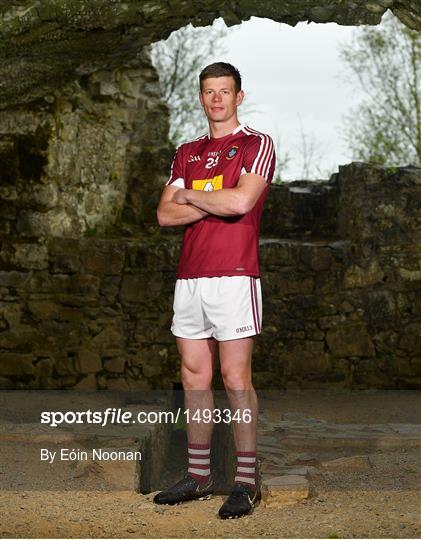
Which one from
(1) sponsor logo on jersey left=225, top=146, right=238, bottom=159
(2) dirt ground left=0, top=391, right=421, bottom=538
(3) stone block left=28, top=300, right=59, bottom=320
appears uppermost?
(1) sponsor logo on jersey left=225, top=146, right=238, bottom=159

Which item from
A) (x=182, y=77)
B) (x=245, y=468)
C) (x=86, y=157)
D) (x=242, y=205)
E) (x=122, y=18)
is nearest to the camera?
(x=242, y=205)

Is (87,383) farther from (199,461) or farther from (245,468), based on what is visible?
(245,468)

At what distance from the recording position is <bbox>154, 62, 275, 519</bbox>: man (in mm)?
3488

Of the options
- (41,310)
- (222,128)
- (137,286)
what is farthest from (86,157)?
(222,128)

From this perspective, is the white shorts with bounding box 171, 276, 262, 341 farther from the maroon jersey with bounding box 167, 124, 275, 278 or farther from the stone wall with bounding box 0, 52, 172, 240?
the stone wall with bounding box 0, 52, 172, 240

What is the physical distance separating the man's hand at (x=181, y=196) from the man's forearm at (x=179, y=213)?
17 millimetres

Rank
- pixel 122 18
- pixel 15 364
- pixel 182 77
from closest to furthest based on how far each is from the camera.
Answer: pixel 122 18 → pixel 15 364 → pixel 182 77

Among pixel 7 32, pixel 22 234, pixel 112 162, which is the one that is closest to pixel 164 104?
pixel 112 162

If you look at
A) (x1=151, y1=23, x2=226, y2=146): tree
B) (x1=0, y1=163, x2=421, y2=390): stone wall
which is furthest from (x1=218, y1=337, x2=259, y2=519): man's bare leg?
(x1=151, y1=23, x2=226, y2=146): tree

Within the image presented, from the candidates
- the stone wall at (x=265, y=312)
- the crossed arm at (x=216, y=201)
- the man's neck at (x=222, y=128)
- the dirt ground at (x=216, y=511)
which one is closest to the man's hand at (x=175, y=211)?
the crossed arm at (x=216, y=201)

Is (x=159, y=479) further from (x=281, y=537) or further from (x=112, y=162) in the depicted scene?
(x=112, y=162)

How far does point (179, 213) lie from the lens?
142 inches

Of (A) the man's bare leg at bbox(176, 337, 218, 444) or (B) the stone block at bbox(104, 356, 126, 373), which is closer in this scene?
(A) the man's bare leg at bbox(176, 337, 218, 444)

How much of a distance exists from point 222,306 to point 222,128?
2.37 ft
